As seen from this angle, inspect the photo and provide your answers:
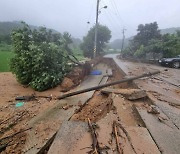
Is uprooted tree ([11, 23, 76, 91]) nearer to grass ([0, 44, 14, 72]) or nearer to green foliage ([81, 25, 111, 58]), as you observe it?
grass ([0, 44, 14, 72])

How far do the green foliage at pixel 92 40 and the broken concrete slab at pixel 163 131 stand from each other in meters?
37.8

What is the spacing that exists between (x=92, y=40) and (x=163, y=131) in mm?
39873

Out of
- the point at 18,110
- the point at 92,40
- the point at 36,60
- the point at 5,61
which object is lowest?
the point at 5,61

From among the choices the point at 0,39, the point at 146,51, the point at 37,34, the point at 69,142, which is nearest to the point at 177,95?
the point at 69,142

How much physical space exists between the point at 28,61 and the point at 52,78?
5.21ft

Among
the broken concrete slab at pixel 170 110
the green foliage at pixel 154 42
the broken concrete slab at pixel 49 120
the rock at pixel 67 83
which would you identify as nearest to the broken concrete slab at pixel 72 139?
the broken concrete slab at pixel 49 120

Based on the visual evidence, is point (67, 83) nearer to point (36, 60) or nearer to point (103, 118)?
point (36, 60)

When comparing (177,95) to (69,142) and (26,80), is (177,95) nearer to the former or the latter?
(69,142)

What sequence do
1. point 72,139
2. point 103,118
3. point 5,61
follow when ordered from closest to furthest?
1. point 72,139
2. point 103,118
3. point 5,61

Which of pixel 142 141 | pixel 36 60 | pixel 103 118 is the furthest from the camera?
pixel 36 60

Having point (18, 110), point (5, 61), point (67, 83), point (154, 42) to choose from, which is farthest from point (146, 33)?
point (18, 110)

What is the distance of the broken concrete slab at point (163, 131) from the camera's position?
3758mm

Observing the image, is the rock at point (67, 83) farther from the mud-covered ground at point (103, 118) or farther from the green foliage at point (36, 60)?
the mud-covered ground at point (103, 118)

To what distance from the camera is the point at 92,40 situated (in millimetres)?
43125
